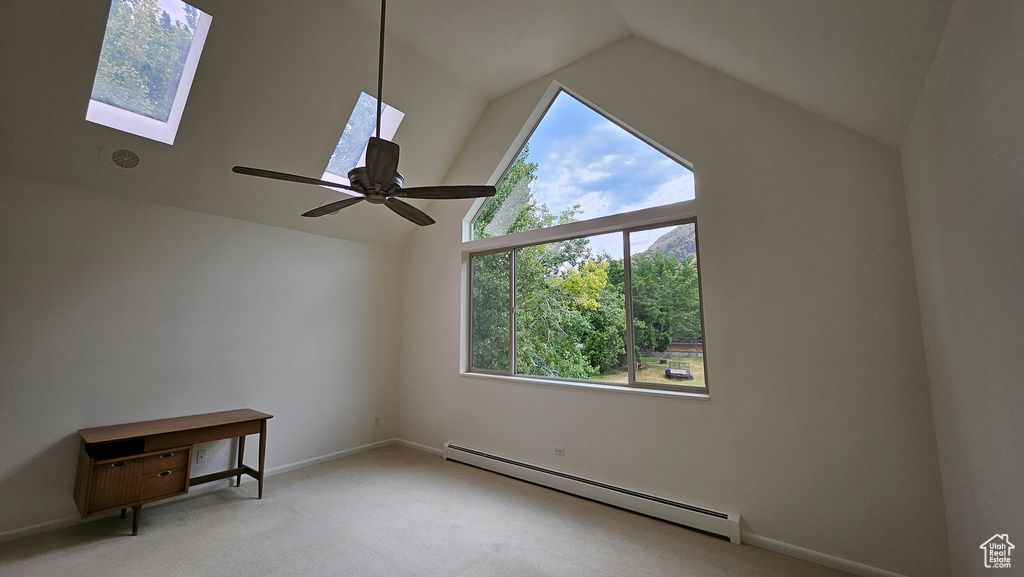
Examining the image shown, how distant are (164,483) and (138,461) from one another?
26cm

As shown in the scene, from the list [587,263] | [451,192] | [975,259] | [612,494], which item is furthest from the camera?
[587,263]

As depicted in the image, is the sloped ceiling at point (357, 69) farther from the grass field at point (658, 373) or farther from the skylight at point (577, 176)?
the grass field at point (658, 373)

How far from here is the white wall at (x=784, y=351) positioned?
2314mm

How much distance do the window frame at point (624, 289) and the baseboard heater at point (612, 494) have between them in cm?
82

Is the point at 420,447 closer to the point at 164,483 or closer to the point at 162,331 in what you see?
the point at 164,483

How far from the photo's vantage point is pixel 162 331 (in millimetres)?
3391

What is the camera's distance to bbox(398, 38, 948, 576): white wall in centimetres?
231

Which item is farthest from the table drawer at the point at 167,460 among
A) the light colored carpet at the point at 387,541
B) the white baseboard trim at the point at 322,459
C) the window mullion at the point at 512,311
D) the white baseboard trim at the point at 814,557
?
the white baseboard trim at the point at 814,557

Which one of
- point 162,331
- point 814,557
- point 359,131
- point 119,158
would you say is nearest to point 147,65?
point 119,158

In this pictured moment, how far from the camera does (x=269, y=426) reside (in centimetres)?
398

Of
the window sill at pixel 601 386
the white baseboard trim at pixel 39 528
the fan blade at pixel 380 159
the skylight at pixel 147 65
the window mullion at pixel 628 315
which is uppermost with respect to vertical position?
the skylight at pixel 147 65

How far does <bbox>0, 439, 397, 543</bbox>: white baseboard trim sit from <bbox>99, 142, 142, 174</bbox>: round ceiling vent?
8.64ft

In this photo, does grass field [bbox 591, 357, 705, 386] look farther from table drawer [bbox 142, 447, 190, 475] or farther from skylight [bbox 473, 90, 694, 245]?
table drawer [bbox 142, 447, 190, 475]

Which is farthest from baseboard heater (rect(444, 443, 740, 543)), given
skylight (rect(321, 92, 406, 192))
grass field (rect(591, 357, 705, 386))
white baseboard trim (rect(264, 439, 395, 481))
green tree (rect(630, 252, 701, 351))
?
skylight (rect(321, 92, 406, 192))
